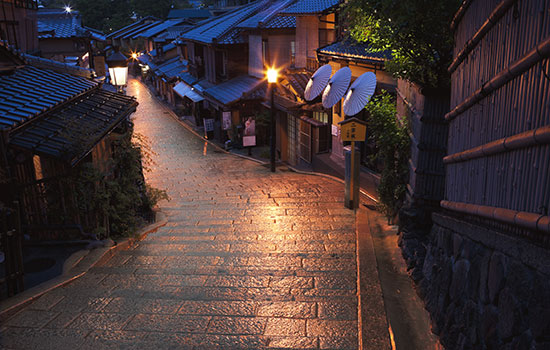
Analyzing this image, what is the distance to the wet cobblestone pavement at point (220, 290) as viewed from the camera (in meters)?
6.11

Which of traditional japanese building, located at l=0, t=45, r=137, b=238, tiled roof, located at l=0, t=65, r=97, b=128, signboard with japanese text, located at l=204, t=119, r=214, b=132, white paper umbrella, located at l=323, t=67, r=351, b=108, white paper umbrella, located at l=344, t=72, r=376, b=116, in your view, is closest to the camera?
traditional japanese building, located at l=0, t=45, r=137, b=238

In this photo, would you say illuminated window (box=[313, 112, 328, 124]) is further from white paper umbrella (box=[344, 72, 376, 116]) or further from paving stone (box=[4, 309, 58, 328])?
paving stone (box=[4, 309, 58, 328])

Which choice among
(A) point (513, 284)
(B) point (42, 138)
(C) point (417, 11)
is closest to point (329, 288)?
(A) point (513, 284)

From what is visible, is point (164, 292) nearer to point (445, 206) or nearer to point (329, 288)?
point (329, 288)

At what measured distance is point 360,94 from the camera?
11820 mm

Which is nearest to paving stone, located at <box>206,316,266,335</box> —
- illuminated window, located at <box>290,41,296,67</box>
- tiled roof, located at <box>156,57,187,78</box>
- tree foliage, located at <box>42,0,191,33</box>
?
illuminated window, located at <box>290,41,296,67</box>

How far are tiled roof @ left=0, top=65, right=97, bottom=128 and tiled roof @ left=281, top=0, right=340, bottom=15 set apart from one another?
37.4ft

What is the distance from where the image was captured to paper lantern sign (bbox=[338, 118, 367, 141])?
1242 centimetres

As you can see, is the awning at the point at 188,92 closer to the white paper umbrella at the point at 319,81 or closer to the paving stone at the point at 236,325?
the white paper umbrella at the point at 319,81

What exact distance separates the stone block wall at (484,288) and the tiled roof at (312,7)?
16032 mm

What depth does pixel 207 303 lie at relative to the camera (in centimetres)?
712

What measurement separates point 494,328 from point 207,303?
14.3 ft

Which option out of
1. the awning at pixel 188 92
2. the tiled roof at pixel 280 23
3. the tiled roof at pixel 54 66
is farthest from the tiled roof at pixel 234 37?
the tiled roof at pixel 54 66

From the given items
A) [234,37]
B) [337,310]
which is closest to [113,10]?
[234,37]
